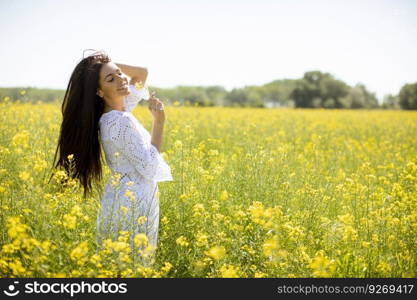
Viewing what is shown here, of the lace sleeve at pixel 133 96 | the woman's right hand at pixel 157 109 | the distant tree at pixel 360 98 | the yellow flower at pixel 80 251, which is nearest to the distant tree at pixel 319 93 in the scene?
the distant tree at pixel 360 98

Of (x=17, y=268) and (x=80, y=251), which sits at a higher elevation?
(x=80, y=251)

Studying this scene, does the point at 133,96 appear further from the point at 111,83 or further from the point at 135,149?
the point at 135,149

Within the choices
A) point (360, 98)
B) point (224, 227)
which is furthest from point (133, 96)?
point (360, 98)

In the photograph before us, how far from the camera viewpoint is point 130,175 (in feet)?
9.65

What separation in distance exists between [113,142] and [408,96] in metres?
23.7

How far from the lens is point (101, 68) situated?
9.59 feet

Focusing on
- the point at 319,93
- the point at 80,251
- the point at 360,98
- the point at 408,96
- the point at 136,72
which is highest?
the point at 319,93

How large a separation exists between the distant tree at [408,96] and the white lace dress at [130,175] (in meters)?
19.5

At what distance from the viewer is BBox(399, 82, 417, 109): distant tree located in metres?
20.6

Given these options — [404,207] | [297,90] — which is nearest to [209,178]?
[404,207]

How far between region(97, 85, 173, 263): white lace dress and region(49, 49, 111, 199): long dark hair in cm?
10

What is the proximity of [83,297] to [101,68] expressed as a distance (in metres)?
1.48

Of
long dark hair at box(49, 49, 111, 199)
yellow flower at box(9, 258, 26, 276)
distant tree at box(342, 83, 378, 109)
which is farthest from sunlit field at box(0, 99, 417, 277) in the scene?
distant tree at box(342, 83, 378, 109)

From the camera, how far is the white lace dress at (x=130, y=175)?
109 inches
